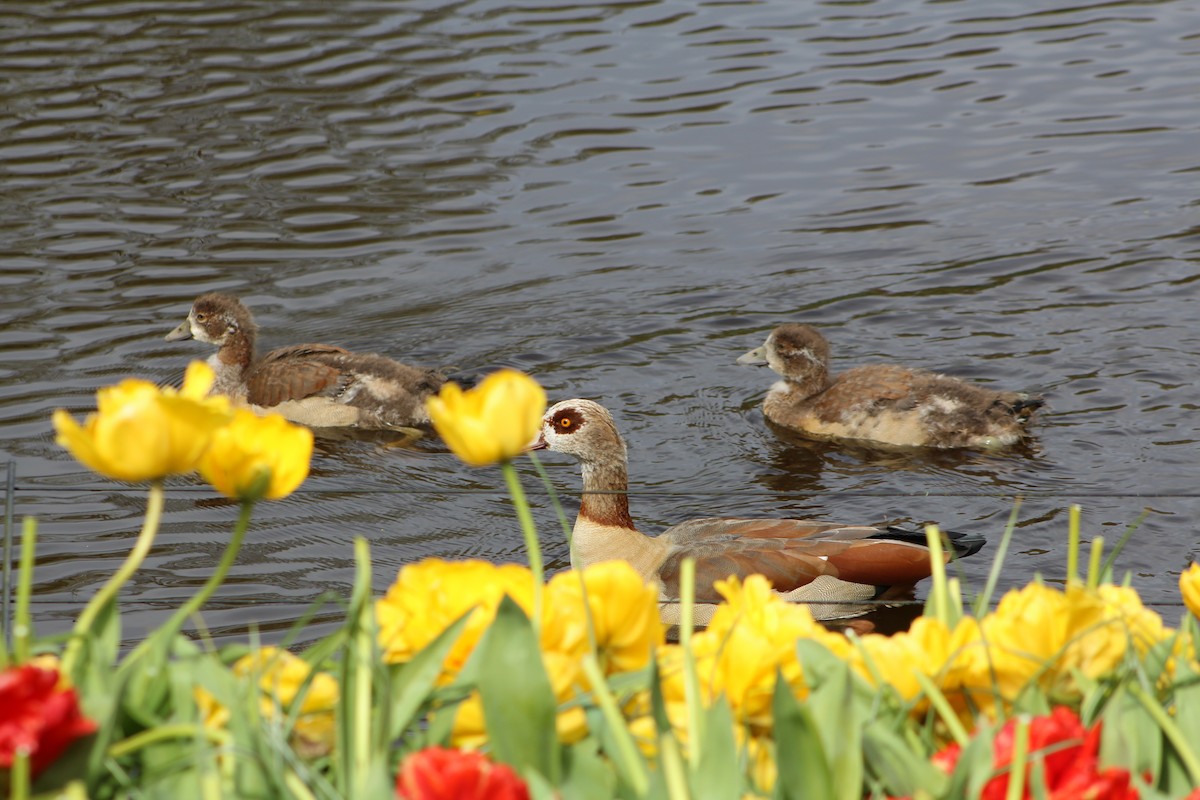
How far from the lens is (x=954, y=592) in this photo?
210 centimetres

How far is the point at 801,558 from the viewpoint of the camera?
540 centimetres

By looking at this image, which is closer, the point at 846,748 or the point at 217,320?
the point at 846,748

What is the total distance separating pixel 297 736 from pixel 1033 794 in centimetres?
84

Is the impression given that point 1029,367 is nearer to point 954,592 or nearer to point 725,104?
point 725,104

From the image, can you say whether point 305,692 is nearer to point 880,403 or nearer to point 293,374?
point 880,403

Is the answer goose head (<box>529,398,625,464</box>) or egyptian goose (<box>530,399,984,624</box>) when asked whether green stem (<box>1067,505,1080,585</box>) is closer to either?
egyptian goose (<box>530,399,984,624</box>)

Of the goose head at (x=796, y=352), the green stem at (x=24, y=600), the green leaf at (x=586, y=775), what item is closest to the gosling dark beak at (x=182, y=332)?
the goose head at (x=796, y=352)

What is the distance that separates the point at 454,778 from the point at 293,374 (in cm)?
692

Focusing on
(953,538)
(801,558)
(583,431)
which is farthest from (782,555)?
(583,431)

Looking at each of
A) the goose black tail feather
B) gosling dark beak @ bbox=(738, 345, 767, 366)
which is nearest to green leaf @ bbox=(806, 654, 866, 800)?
the goose black tail feather

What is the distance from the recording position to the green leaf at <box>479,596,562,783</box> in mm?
1700

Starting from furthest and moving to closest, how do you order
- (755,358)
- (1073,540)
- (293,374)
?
(293,374), (755,358), (1073,540)

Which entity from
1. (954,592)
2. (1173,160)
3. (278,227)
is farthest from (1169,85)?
(954,592)

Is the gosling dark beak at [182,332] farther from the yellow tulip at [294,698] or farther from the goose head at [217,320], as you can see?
the yellow tulip at [294,698]
